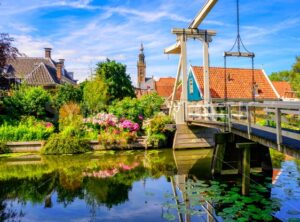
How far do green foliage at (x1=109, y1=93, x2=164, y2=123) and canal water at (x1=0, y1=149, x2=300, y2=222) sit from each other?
18.0ft

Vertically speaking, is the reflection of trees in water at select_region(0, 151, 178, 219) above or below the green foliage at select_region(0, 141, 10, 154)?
below

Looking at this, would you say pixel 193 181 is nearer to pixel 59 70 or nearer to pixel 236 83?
pixel 236 83

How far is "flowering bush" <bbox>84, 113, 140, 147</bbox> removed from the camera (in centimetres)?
1625

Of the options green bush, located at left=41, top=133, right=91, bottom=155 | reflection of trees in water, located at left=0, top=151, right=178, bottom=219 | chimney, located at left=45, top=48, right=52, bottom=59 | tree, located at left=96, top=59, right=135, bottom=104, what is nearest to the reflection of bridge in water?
reflection of trees in water, located at left=0, top=151, right=178, bottom=219

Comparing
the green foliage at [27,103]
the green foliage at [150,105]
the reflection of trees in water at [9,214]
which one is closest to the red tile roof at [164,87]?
the green foliage at [150,105]

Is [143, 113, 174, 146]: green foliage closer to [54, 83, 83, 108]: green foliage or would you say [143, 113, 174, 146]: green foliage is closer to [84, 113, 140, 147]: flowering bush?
[84, 113, 140, 147]: flowering bush

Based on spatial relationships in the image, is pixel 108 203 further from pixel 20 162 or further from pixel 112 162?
pixel 20 162

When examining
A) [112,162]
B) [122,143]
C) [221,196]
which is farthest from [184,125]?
[221,196]

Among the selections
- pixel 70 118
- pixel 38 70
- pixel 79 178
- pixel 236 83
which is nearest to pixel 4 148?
pixel 70 118

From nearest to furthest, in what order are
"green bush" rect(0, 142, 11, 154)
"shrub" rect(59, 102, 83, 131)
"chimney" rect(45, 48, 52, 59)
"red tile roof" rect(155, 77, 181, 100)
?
"green bush" rect(0, 142, 11, 154) → "shrub" rect(59, 102, 83, 131) → "chimney" rect(45, 48, 52, 59) → "red tile roof" rect(155, 77, 181, 100)

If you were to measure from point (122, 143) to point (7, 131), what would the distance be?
6.91 meters

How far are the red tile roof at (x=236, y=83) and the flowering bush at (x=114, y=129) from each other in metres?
8.60

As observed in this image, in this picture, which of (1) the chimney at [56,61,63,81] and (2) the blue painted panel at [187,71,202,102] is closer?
(2) the blue painted panel at [187,71,202,102]

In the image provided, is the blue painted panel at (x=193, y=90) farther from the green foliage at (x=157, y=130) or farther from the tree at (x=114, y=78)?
the tree at (x=114, y=78)
